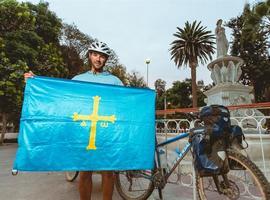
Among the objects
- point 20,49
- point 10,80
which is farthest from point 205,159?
point 20,49

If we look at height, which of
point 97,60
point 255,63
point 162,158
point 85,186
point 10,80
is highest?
point 255,63

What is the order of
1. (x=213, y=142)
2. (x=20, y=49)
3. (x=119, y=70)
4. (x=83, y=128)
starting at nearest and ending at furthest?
(x=213, y=142) < (x=83, y=128) < (x=20, y=49) < (x=119, y=70)

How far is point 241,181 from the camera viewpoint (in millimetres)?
2561

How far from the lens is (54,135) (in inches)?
97.3

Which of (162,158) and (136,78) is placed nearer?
(162,158)

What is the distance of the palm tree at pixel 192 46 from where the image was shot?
115ft

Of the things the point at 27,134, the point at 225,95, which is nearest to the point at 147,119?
the point at 27,134

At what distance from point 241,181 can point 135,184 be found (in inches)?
58.5

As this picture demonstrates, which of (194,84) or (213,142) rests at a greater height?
(194,84)

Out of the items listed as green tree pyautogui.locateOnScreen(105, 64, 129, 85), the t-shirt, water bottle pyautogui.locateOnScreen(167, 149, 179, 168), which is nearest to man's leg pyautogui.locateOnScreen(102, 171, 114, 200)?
water bottle pyautogui.locateOnScreen(167, 149, 179, 168)

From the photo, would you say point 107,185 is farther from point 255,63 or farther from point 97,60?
point 255,63

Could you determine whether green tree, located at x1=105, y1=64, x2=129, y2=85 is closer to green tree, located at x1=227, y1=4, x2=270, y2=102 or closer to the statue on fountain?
green tree, located at x1=227, y1=4, x2=270, y2=102

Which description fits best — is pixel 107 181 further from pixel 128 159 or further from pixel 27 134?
pixel 27 134

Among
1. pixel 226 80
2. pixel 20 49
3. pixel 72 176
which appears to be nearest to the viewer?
pixel 72 176
